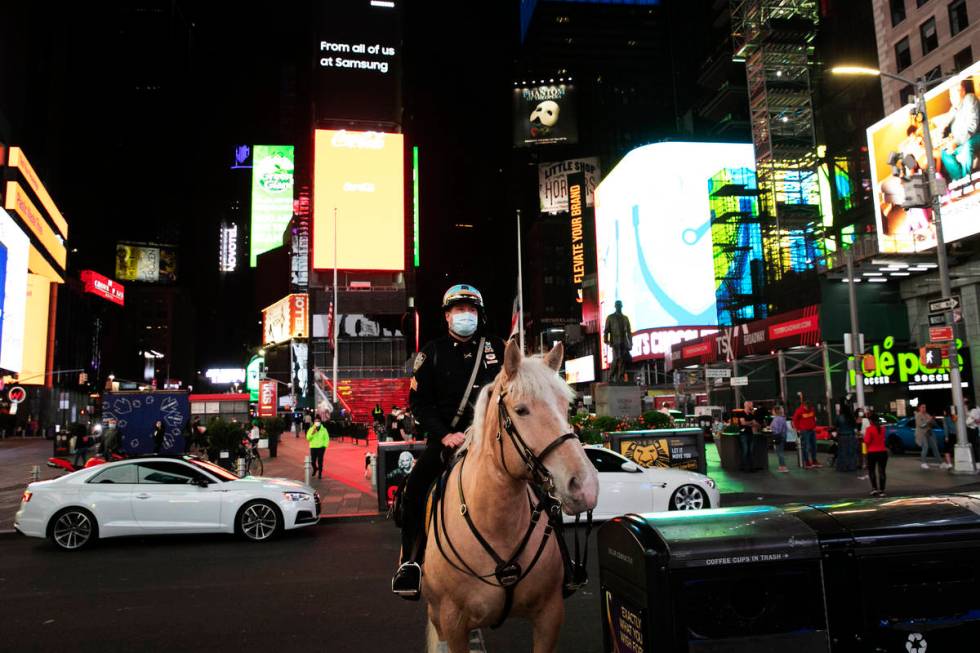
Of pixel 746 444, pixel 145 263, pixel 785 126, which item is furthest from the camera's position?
pixel 145 263

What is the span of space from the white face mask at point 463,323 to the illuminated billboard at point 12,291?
5229 centimetres

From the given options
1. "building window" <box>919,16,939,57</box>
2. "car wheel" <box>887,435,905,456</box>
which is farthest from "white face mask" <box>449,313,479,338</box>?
"building window" <box>919,16,939,57</box>

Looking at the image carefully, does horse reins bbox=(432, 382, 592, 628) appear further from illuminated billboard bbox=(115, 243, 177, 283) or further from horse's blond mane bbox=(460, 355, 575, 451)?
illuminated billboard bbox=(115, 243, 177, 283)

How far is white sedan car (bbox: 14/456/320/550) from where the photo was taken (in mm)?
10773

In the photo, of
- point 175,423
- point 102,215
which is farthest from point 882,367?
point 102,215

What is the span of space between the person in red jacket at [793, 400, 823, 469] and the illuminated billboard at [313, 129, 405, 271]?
5997 centimetres

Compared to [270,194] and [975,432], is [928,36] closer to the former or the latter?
[975,432]

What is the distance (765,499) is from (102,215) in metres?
123

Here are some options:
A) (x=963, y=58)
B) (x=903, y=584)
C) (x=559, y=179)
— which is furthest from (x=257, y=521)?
(x=559, y=179)

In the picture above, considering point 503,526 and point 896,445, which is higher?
point 503,526

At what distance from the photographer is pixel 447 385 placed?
14.8 ft

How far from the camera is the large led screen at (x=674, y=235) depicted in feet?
192

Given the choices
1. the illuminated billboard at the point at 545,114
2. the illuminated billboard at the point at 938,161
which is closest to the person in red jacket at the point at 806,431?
the illuminated billboard at the point at 938,161

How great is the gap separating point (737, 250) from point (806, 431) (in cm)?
4131
